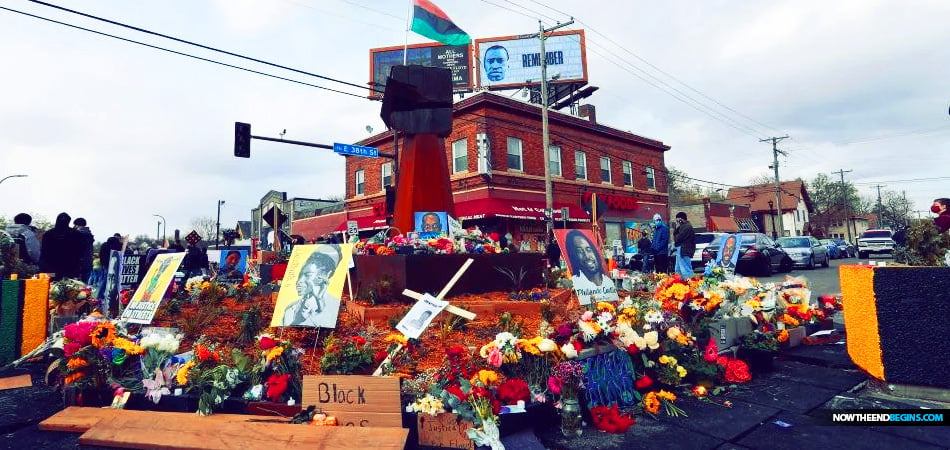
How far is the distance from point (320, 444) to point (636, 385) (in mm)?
2900

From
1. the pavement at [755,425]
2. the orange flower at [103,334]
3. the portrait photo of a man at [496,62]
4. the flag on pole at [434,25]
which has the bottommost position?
the pavement at [755,425]

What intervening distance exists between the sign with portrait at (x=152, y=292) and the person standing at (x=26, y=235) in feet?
14.7

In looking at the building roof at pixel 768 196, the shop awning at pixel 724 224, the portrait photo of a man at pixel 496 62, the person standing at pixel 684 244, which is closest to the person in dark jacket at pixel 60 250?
the person standing at pixel 684 244

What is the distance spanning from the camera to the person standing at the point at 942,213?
16.0 feet

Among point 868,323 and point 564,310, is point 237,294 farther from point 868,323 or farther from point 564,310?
point 868,323

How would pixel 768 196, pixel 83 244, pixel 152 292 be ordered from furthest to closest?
pixel 768 196 < pixel 83 244 < pixel 152 292

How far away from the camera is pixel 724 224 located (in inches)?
1769

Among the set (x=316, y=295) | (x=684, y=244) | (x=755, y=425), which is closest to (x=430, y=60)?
(x=684, y=244)

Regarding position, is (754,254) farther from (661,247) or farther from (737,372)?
(737,372)

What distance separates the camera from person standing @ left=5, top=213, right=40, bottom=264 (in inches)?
350

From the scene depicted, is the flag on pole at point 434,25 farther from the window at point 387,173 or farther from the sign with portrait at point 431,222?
the window at point 387,173

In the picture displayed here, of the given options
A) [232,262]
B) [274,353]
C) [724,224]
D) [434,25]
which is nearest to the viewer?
[274,353]

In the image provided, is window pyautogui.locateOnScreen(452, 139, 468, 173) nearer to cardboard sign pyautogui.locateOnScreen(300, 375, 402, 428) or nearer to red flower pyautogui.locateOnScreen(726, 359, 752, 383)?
red flower pyautogui.locateOnScreen(726, 359, 752, 383)

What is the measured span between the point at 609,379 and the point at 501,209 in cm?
1692
